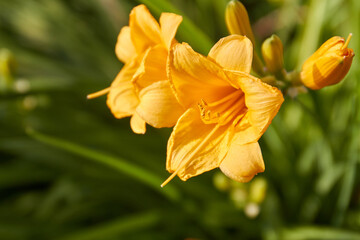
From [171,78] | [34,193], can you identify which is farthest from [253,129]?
[34,193]

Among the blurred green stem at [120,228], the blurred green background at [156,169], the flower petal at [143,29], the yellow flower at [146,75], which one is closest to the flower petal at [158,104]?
the yellow flower at [146,75]

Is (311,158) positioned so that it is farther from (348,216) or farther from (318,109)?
(318,109)

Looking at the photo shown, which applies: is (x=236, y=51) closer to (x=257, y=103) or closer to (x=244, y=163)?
(x=257, y=103)

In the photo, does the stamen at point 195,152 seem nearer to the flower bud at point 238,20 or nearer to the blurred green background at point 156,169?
the flower bud at point 238,20

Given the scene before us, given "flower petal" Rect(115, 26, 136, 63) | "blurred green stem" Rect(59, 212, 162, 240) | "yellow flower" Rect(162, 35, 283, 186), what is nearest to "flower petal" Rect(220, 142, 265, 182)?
"yellow flower" Rect(162, 35, 283, 186)

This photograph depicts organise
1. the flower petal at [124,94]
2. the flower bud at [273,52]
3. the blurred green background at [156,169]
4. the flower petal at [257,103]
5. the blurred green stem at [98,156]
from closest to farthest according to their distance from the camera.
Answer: the flower petal at [257,103], the flower bud at [273,52], the flower petal at [124,94], the blurred green stem at [98,156], the blurred green background at [156,169]

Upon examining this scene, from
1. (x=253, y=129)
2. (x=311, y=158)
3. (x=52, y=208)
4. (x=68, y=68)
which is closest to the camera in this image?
(x=253, y=129)

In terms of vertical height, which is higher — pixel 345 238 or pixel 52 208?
pixel 52 208
